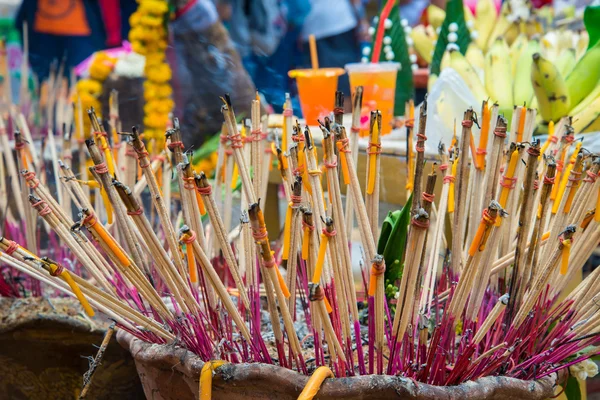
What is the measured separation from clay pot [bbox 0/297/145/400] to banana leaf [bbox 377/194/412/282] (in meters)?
0.36

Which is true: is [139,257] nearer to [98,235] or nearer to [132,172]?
[98,235]

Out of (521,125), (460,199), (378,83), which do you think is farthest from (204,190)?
(378,83)

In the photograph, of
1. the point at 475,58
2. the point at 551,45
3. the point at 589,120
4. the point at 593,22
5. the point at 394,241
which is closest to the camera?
the point at 394,241

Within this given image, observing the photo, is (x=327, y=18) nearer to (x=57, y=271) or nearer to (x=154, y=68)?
(x=154, y=68)

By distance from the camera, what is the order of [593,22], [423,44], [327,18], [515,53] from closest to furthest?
[593,22] → [515,53] → [423,44] → [327,18]

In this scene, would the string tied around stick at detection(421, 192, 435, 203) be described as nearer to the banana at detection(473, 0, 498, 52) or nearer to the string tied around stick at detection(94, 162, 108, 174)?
the string tied around stick at detection(94, 162, 108, 174)

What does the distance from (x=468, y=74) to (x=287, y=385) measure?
966 mm

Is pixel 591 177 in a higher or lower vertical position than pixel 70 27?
higher

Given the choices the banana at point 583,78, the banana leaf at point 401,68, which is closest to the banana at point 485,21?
the banana leaf at point 401,68

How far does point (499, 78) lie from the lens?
1319 mm

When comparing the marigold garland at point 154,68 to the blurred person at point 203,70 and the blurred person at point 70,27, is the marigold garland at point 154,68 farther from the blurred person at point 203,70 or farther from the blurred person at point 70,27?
the blurred person at point 70,27

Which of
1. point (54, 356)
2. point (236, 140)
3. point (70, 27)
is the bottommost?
point (54, 356)

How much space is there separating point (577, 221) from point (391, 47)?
1107 millimetres

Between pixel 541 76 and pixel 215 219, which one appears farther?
pixel 541 76
